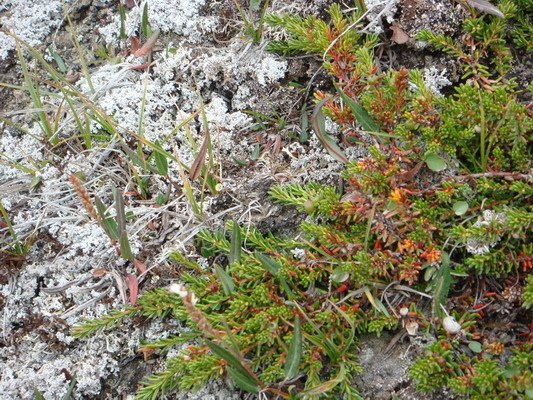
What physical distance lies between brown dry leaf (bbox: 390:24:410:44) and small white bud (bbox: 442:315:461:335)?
4.64ft

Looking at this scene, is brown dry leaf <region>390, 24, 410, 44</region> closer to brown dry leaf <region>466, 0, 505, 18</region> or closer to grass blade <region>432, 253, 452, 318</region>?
brown dry leaf <region>466, 0, 505, 18</region>

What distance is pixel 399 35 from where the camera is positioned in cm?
298

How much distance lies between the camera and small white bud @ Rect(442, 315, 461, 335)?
234 cm

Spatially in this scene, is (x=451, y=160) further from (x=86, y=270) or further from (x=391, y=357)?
(x=86, y=270)

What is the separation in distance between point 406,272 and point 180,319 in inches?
41.6

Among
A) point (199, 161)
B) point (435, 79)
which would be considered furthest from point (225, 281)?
point (435, 79)

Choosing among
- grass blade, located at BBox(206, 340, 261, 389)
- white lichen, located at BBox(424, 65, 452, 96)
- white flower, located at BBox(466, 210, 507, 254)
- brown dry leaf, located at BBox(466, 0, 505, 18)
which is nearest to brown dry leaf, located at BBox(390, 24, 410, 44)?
white lichen, located at BBox(424, 65, 452, 96)

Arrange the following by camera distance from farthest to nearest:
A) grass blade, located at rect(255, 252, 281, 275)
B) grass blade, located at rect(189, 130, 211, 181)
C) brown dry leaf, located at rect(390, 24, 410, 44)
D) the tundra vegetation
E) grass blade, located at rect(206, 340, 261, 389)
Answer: brown dry leaf, located at rect(390, 24, 410, 44) < grass blade, located at rect(189, 130, 211, 181) < grass blade, located at rect(255, 252, 281, 275) < the tundra vegetation < grass blade, located at rect(206, 340, 261, 389)

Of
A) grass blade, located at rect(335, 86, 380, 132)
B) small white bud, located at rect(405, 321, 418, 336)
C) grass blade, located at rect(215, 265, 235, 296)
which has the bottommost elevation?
small white bud, located at rect(405, 321, 418, 336)

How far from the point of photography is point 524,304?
2307mm

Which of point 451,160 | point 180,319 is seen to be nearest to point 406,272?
point 451,160

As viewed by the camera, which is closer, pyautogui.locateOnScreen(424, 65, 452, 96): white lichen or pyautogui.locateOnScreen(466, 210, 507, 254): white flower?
pyautogui.locateOnScreen(466, 210, 507, 254): white flower

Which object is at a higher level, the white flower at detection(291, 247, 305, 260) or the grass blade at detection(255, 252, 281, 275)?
the grass blade at detection(255, 252, 281, 275)

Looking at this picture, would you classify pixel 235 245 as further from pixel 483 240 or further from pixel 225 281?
pixel 483 240
